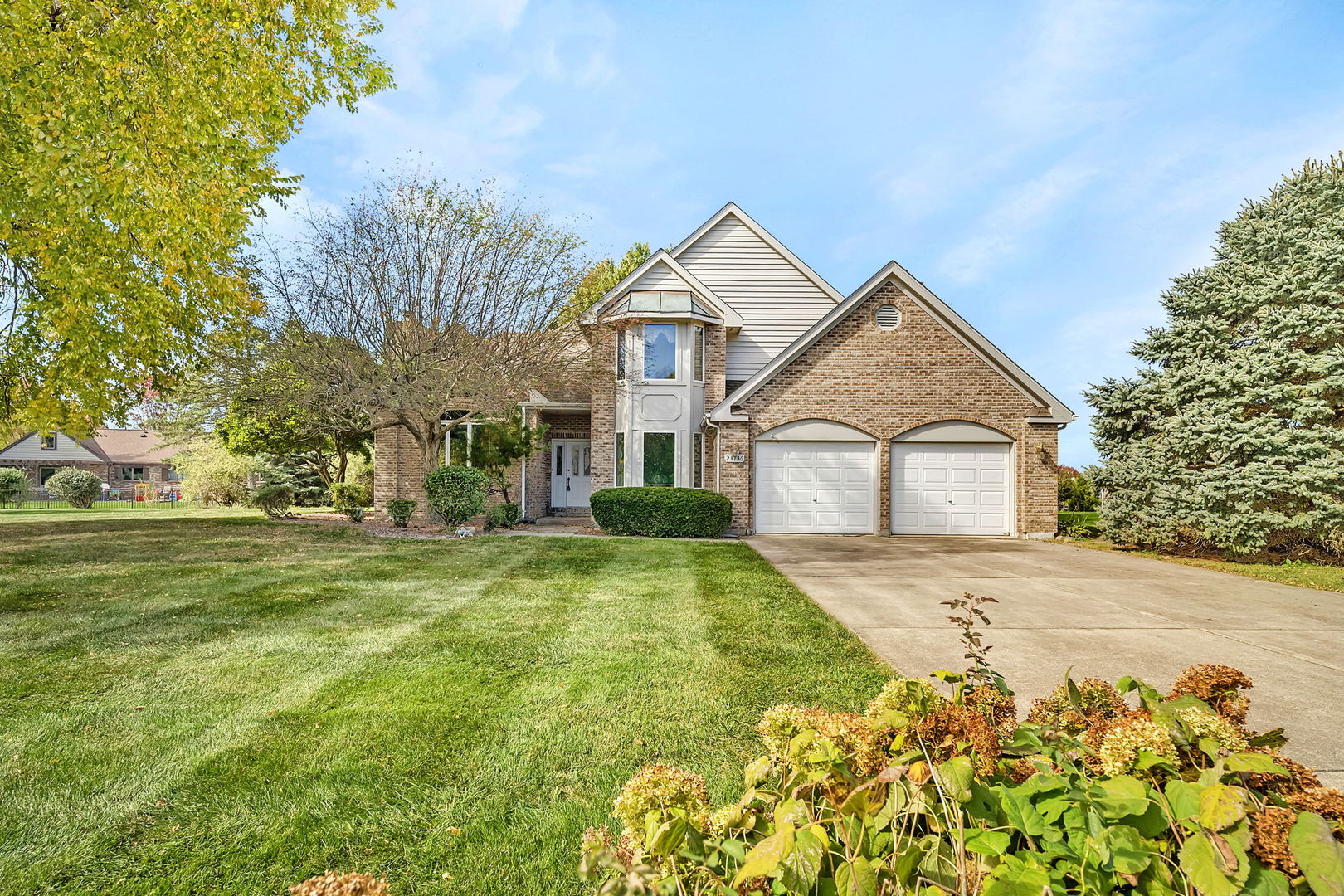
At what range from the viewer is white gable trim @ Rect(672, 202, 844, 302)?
19.2 m

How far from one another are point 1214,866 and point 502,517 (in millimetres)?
16334

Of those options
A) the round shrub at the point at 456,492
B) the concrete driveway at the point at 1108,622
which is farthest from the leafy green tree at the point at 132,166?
the concrete driveway at the point at 1108,622

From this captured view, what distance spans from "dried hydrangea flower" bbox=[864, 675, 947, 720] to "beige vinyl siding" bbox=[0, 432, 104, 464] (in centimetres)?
6347

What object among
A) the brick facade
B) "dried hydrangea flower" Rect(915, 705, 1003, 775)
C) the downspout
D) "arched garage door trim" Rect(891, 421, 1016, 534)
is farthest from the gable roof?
"dried hydrangea flower" Rect(915, 705, 1003, 775)

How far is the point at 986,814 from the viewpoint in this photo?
1.49 m

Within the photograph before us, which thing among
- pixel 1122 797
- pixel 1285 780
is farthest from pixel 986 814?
pixel 1285 780

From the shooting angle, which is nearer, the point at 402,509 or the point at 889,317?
the point at 402,509

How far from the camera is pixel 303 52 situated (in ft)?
41.1

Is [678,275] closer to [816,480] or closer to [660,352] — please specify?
[660,352]

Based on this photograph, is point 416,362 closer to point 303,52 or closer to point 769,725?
point 303,52

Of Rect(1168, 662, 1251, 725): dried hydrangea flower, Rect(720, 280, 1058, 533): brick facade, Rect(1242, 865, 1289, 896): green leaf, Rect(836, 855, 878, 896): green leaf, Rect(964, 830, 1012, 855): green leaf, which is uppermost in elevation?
Rect(720, 280, 1058, 533): brick facade

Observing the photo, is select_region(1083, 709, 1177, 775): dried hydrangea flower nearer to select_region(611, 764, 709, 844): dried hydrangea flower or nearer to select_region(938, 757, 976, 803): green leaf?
select_region(938, 757, 976, 803): green leaf

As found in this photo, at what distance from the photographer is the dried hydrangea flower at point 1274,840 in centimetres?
118

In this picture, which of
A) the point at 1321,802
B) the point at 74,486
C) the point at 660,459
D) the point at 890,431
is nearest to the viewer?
the point at 1321,802
